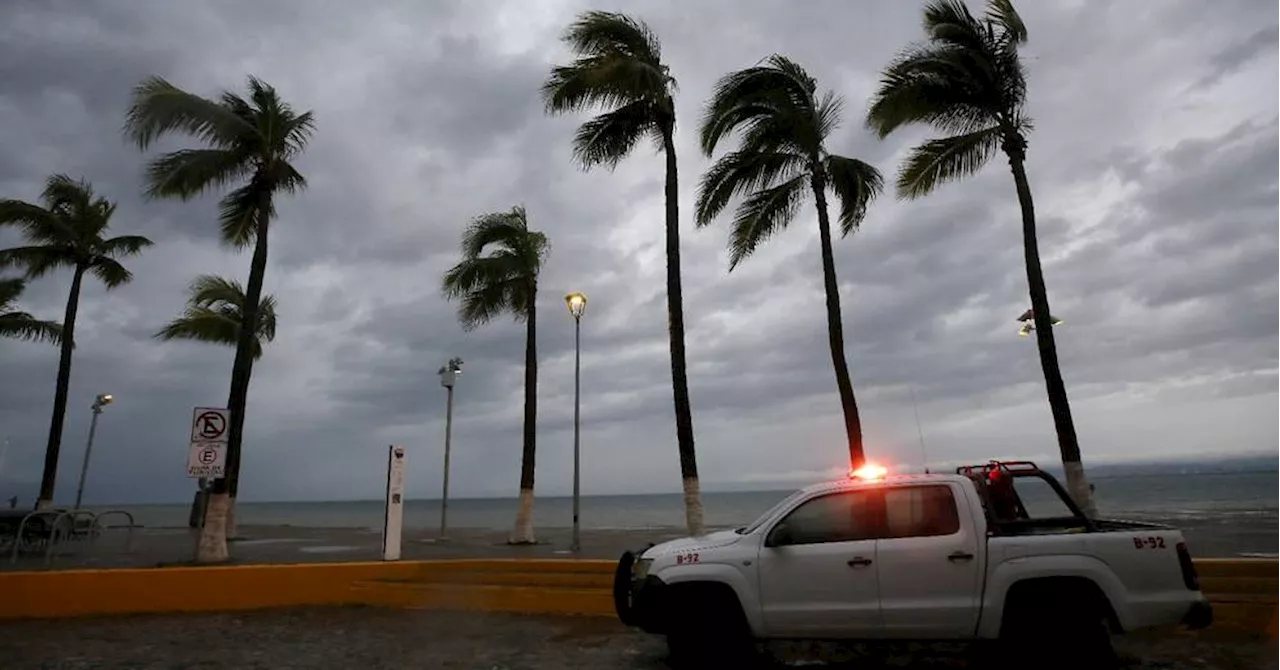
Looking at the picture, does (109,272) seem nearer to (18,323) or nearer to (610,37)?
(18,323)

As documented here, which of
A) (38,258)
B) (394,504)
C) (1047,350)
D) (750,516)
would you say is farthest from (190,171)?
(750,516)

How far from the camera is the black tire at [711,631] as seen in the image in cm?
624

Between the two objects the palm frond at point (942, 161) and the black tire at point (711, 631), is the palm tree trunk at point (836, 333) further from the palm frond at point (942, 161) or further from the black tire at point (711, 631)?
the black tire at point (711, 631)

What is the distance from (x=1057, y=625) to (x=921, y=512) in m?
1.26

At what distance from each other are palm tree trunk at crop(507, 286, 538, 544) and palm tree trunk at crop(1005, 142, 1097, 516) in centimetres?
1269

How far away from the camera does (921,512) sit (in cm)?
612

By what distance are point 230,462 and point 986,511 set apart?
1517cm

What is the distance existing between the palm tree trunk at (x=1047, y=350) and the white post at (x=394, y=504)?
11939 millimetres

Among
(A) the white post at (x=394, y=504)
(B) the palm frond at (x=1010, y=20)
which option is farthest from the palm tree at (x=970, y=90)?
(A) the white post at (x=394, y=504)

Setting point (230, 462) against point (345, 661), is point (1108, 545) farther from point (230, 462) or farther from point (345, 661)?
point (230, 462)

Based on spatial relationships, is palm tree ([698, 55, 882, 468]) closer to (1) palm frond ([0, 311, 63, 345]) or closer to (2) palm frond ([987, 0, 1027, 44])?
(2) palm frond ([987, 0, 1027, 44])

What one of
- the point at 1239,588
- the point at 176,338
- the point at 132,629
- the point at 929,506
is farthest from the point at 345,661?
the point at 176,338

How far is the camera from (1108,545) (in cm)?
563

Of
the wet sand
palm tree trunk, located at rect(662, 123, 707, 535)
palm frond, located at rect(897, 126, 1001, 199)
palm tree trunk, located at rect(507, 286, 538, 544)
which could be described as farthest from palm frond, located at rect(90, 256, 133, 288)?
palm frond, located at rect(897, 126, 1001, 199)
